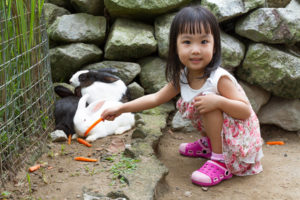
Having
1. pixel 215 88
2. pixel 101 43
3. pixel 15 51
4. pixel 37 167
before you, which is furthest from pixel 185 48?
pixel 101 43

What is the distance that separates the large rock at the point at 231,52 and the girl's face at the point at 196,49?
1.03 m

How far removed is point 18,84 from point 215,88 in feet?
4.31

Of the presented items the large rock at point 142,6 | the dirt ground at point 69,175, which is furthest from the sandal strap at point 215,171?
the large rock at point 142,6

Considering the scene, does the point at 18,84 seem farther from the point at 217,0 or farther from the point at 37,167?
the point at 217,0

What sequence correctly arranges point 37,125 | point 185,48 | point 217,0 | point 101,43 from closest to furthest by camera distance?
point 185,48
point 37,125
point 217,0
point 101,43

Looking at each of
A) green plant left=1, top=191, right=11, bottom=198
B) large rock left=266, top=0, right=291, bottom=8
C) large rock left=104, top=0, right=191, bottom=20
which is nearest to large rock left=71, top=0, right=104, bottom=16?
large rock left=104, top=0, right=191, bottom=20

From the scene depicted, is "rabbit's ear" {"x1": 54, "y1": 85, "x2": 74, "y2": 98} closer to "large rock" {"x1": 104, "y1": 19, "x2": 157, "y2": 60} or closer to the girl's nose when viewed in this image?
"large rock" {"x1": 104, "y1": 19, "x2": 157, "y2": 60}

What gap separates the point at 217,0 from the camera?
10.7 feet

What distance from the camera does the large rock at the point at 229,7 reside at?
3186 millimetres

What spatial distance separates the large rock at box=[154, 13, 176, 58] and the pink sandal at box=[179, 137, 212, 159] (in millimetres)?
1025

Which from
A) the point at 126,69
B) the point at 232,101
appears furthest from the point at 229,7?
the point at 232,101

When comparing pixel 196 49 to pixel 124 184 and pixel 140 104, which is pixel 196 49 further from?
pixel 124 184

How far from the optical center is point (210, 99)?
88.4 inches

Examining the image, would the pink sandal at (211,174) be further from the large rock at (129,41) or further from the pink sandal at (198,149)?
the large rock at (129,41)
